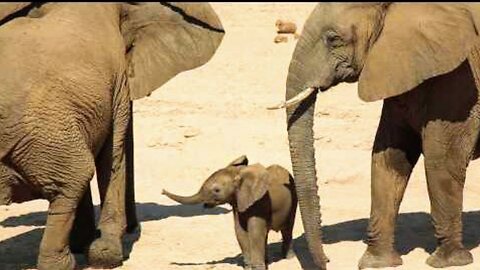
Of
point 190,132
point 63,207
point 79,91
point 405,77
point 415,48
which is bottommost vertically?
point 190,132

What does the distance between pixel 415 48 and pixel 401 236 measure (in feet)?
7.29

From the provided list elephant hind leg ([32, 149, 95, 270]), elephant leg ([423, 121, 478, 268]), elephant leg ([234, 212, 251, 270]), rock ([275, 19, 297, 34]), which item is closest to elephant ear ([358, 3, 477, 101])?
elephant leg ([423, 121, 478, 268])

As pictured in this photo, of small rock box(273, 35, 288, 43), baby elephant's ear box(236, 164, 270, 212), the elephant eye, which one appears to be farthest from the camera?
small rock box(273, 35, 288, 43)

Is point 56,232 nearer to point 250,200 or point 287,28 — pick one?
point 250,200

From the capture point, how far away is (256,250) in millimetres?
7988

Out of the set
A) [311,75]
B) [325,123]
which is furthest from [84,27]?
[325,123]

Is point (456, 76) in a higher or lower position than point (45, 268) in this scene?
higher

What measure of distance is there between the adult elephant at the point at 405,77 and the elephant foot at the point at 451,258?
12 centimetres

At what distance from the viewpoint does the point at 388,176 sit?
856 centimetres

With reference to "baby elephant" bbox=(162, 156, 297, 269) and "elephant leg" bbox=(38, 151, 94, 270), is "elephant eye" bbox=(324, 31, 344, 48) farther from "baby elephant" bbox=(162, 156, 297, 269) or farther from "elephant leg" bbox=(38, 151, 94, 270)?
"elephant leg" bbox=(38, 151, 94, 270)

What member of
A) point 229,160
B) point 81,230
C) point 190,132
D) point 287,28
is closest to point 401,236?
point 81,230

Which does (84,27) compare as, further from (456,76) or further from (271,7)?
(271,7)

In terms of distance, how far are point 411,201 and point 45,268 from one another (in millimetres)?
4368

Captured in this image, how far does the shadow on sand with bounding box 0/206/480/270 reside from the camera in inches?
346
